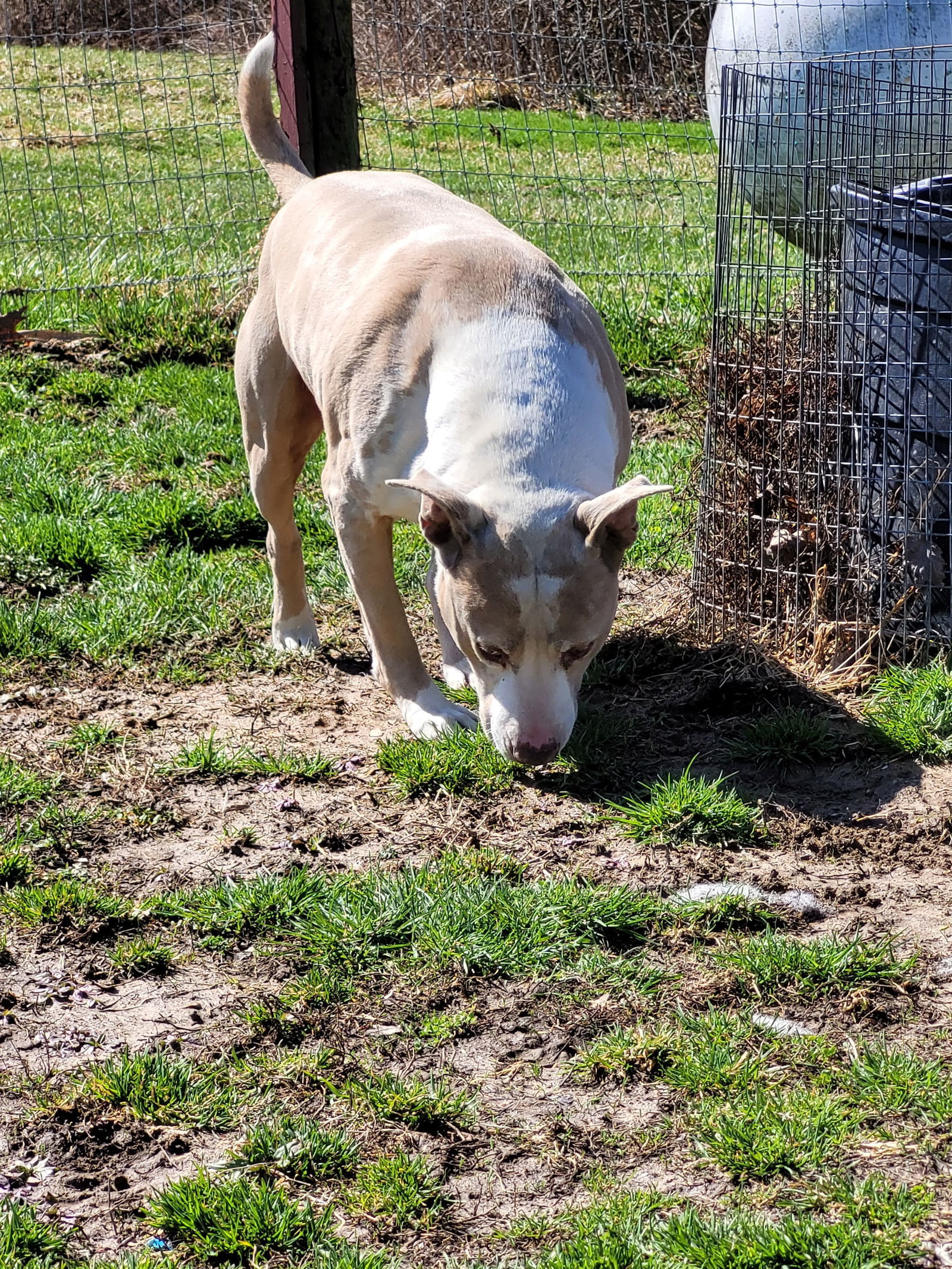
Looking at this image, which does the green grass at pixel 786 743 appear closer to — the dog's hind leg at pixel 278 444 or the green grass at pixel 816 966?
the green grass at pixel 816 966

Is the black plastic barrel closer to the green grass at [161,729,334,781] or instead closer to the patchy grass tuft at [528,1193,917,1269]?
the green grass at [161,729,334,781]

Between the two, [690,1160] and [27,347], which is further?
[27,347]

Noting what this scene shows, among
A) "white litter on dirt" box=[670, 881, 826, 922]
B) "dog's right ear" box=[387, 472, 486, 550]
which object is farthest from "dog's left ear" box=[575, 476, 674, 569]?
"white litter on dirt" box=[670, 881, 826, 922]

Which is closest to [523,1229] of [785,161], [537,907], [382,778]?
[537,907]


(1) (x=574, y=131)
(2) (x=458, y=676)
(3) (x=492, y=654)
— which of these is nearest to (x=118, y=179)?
(1) (x=574, y=131)

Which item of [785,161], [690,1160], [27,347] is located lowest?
[690,1160]

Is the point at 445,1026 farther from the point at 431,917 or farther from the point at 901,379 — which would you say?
the point at 901,379

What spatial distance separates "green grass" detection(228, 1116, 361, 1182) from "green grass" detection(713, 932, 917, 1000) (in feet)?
3.19

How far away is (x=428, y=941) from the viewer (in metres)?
3.21

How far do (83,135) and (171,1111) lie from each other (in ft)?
39.2

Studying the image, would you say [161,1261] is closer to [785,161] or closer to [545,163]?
[785,161]

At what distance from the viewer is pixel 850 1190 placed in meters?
2.43

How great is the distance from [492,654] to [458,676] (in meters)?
1.10

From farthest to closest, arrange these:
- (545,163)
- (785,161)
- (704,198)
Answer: (545,163), (704,198), (785,161)
